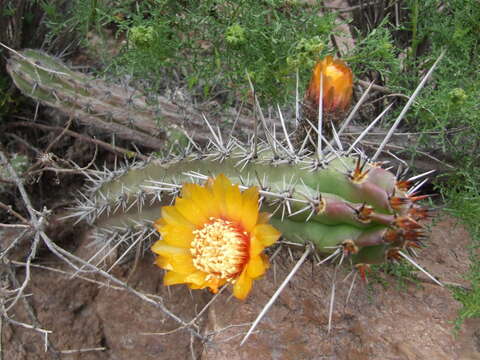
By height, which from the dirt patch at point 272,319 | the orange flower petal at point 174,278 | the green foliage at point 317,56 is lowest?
the dirt patch at point 272,319

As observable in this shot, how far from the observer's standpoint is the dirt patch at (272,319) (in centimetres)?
186

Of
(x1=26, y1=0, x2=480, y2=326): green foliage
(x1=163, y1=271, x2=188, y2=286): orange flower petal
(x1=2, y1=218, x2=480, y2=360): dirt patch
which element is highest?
(x1=26, y1=0, x2=480, y2=326): green foliage

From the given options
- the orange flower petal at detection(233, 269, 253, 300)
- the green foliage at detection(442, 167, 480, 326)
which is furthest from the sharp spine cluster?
the green foliage at detection(442, 167, 480, 326)

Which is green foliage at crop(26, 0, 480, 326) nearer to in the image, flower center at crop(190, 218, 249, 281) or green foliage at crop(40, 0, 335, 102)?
green foliage at crop(40, 0, 335, 102)

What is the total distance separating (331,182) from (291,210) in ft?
0.43

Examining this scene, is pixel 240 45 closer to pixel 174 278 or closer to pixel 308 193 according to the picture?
pixel 308 193

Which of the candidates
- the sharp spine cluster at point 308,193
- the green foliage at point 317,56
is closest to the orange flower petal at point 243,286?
the sharp spine cluster at point 308,193

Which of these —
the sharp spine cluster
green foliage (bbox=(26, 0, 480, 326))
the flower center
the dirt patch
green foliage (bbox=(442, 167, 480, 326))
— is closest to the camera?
the sharp spine cluster

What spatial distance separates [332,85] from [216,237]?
57 cm

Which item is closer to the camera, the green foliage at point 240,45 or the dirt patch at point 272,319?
the dirt patch at point 272,319

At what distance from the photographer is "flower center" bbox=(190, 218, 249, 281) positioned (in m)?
1.43

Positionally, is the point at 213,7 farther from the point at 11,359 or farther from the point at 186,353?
the point at 11,359

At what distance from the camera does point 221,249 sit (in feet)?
4.77

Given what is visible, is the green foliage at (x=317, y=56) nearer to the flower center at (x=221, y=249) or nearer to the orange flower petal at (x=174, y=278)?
the flower center at (x=221, y=249)
